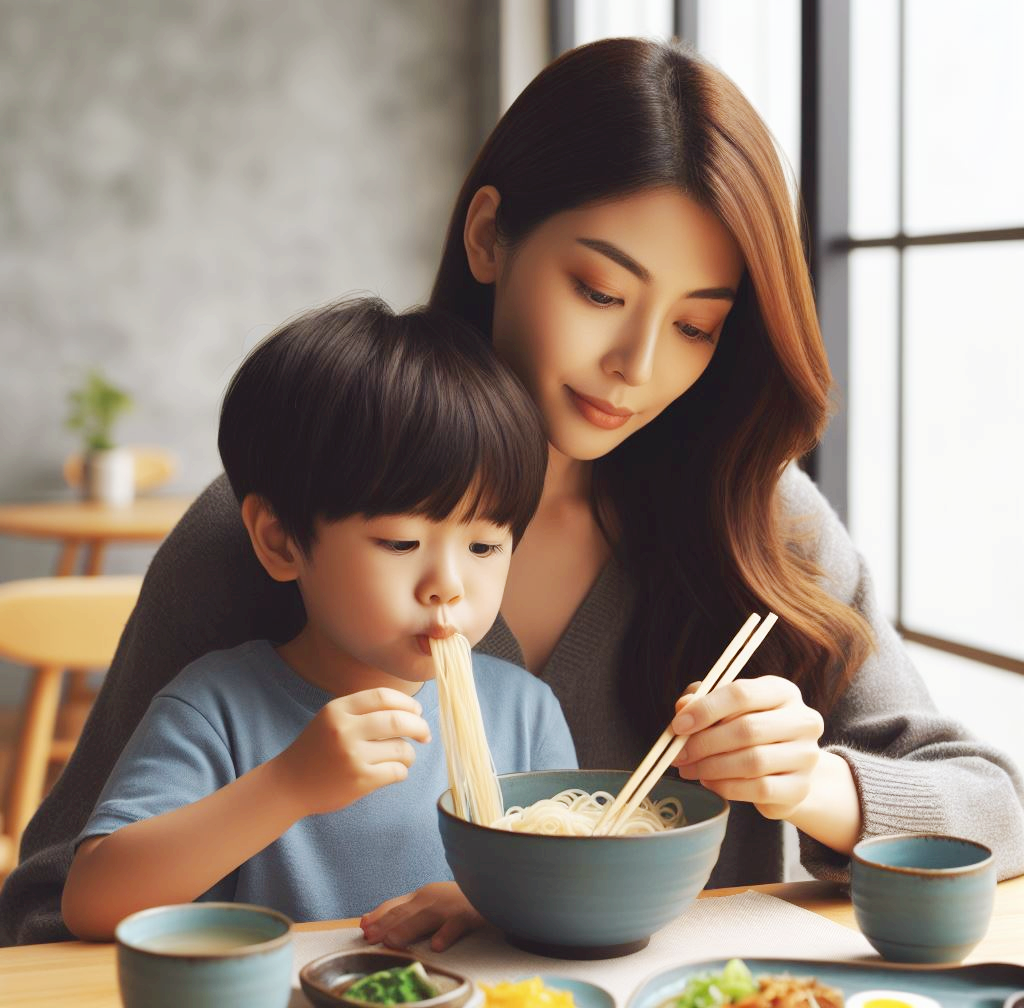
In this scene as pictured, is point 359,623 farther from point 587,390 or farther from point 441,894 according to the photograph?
point 587,390

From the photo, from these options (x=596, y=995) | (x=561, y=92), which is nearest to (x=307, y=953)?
(x=596, y=995)

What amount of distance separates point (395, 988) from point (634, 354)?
0.63m

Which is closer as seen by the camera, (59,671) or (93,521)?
(59,671)

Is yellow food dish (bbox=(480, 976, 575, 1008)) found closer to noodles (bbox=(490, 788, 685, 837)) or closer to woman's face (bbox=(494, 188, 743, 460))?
noodles (bbox=(490, 788, 685, 837))

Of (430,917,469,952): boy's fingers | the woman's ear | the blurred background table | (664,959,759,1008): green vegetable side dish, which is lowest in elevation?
the blurred background table

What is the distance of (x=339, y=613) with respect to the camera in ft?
3.64

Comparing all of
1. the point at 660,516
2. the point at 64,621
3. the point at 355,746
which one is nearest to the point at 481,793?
the point at 355,746

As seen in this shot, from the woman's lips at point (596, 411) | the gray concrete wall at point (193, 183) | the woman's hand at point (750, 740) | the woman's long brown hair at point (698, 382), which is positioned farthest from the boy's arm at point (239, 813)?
the gray concrete wall at point (193, 183)

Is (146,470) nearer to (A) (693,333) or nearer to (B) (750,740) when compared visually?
(A) (693,333)

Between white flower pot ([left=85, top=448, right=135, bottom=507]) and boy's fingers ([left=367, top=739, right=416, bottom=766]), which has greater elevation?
boy's fingers ([left=367, top=739, right=416, bottom=766])

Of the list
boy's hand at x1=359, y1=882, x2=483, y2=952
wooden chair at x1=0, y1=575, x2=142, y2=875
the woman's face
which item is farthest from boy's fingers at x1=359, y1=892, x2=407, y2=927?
wooden chair at x1=0, y1=575, x2=142, y2=875

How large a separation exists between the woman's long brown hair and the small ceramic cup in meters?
0.47

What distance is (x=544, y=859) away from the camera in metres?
0.88

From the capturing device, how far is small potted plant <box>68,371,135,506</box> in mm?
4523
